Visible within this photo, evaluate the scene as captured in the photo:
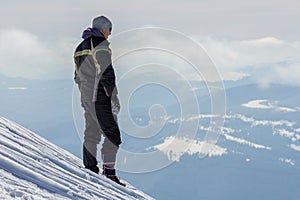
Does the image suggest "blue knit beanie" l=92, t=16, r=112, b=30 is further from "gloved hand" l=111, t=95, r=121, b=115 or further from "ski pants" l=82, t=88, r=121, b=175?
"gloved hand" l=111, t=95, r=121, b=115

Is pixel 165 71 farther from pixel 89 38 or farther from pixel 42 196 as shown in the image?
pixel 42 196

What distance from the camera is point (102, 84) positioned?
27.2 ft

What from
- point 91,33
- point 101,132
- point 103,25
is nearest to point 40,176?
point 101,132

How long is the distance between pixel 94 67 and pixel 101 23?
0.80 meters

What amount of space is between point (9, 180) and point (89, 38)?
3.31m

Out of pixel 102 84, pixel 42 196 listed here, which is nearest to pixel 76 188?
pixel 42 196

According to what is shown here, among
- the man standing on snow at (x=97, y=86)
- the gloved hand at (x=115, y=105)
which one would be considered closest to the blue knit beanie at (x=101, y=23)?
the man standing on snow at (x=97, y=86)

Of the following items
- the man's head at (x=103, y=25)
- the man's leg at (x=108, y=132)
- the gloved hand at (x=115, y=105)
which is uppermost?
the man's head at (x=103, y=25)

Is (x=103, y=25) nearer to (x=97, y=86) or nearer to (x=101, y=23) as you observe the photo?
(x=101, y=23)

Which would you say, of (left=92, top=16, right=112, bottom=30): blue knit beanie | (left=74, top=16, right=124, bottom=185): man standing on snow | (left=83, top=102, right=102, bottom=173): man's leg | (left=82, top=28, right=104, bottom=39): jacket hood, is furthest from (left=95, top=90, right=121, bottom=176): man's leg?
(left=92, top=16, right=112, bottom=30): blue knit beanie

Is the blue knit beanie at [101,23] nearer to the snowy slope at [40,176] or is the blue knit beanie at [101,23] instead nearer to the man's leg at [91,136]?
the man's leg at [91,136]

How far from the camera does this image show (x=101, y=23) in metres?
8.42

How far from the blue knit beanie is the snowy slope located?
2513 mm

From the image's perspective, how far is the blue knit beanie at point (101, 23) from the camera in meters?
8.42
